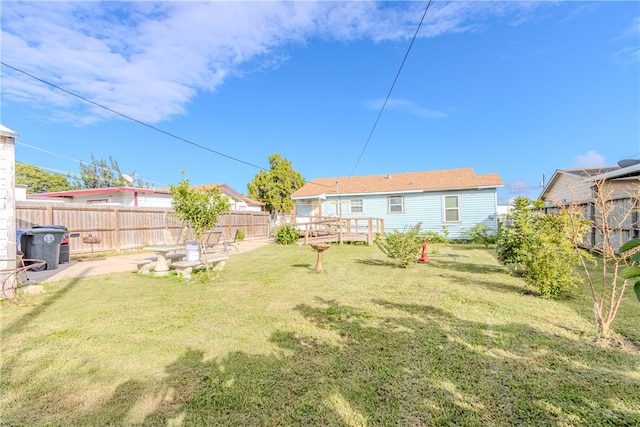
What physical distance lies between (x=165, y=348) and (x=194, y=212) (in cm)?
379

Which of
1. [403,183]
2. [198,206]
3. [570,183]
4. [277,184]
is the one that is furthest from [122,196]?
[570,183]

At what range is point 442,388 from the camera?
2420 mm

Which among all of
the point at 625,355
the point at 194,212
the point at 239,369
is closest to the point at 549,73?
the point at 625,355

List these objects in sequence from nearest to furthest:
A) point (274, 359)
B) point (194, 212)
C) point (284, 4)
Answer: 1. point (274, 359)
2. point (194, 212)
3. point (284, 4)

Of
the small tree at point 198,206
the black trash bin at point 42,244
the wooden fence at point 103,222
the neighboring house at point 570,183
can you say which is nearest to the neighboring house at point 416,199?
the neighboring house at point 570,183

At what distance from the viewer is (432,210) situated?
674 inches

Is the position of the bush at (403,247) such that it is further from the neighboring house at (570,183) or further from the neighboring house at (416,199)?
the neighboring house at (570,183)

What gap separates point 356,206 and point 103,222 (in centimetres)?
1342

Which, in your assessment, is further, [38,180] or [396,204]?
[38,180]

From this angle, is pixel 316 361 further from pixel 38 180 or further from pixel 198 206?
pixel 38 180

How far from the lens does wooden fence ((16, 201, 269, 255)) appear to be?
34.6ft

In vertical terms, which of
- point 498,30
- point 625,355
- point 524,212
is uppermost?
point 498,30

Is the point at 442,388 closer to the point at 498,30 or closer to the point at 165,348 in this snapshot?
the point at 165,348

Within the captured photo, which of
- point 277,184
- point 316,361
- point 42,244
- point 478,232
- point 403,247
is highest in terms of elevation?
point 277,184
